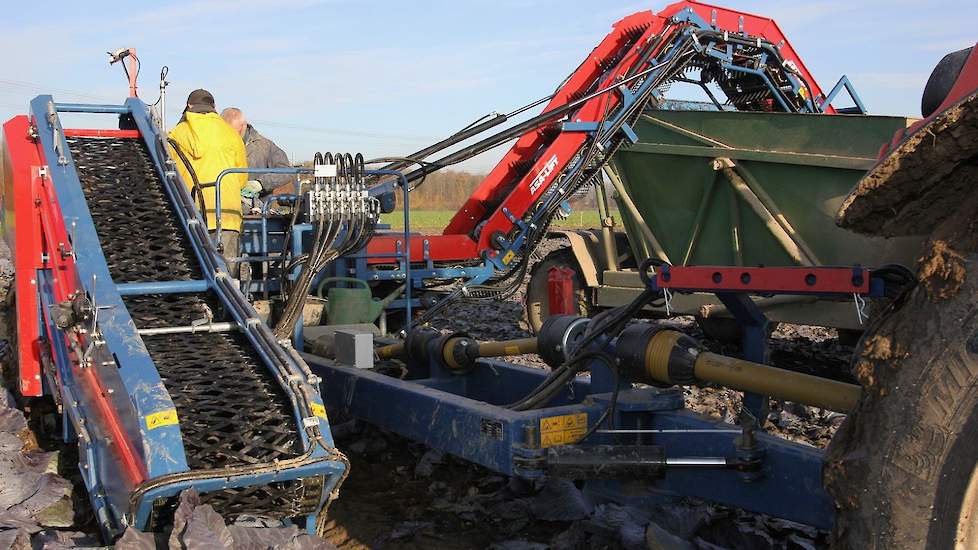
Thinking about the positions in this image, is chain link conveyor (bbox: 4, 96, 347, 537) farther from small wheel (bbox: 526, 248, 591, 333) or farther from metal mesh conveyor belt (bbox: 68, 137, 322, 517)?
small wheel (bbox: 526, 248, 591, 333)

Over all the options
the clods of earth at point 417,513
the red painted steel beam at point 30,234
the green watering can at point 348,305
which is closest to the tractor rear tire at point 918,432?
the clods of earth at point 417,513

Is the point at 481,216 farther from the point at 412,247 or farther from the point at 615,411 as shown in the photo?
the point at 615,411

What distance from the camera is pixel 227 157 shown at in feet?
20.4

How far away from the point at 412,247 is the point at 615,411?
458cm

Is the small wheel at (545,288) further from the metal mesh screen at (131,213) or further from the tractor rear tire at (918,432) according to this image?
the tractor rear tire at (918,432)

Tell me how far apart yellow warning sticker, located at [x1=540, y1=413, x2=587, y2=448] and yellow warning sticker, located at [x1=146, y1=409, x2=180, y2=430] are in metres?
1.27

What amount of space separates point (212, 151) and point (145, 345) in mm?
2691

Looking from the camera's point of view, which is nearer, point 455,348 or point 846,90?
point 455,348

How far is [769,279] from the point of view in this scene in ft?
9.37

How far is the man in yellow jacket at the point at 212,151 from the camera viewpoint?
20.1ft

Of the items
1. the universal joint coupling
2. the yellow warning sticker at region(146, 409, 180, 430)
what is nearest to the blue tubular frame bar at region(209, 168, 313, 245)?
the universal joint coupling

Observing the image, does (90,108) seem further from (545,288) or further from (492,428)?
(545,288)

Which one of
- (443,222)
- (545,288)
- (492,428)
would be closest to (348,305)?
(492,428)

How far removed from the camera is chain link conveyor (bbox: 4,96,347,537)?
3.15 metres
